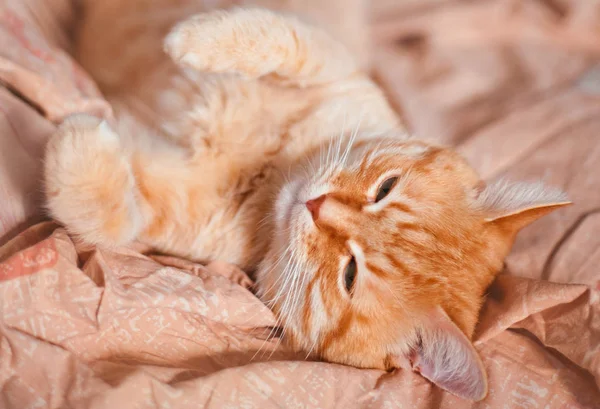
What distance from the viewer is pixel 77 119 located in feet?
4.33

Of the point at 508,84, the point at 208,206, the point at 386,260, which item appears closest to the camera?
the point at 386,260

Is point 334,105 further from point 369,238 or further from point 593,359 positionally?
point 593,359

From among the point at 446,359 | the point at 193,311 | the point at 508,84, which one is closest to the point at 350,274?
the point at 446,359

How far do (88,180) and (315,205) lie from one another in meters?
0.61

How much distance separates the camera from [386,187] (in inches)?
58.9

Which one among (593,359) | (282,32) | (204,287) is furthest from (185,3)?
(593,359)

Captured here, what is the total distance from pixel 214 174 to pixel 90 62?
84 centimetres

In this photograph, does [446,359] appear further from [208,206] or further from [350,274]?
[208,206]

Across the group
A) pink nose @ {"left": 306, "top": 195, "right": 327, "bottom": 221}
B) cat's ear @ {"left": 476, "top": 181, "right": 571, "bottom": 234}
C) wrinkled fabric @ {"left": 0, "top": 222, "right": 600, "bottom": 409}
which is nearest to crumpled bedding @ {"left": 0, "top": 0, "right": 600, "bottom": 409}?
wrinkled fabric @ {"left": 0, "top": 222, "right": 600, "bottom": 409}

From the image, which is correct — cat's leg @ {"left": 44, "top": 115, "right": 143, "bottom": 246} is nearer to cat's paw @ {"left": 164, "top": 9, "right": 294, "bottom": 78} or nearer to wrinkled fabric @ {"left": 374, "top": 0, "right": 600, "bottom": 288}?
cat's paw @ {"left": 164, "top": 9, "right": 294, "bottom": 78}

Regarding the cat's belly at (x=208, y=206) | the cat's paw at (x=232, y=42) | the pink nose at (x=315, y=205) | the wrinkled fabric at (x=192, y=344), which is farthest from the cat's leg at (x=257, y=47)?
the wrinkled fabric at (x=192, y=344)

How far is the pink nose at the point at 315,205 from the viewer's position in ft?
4.57

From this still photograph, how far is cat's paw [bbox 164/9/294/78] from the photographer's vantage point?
1.42m

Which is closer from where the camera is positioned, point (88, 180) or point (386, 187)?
point (88, 180)
